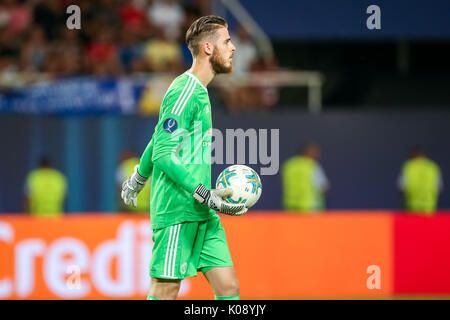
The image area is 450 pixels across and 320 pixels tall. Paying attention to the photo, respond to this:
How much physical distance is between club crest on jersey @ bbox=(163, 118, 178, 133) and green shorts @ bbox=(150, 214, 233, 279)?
1.88 ft

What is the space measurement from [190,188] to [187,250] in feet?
1.33

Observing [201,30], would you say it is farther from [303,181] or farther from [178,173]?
[303,181]

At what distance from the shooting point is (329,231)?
1006 centimetres

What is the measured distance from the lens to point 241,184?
5121 millimetres

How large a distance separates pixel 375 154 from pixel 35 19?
583 centimetres

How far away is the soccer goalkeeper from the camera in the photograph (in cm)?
498

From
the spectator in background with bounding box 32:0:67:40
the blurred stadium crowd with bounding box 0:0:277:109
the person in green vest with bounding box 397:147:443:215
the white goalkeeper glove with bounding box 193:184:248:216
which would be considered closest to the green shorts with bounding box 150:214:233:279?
the white goalkeeper glove with bounding box 193:184:248:216

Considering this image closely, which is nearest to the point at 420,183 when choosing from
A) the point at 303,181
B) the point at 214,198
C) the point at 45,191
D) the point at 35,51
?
the point at 303,181

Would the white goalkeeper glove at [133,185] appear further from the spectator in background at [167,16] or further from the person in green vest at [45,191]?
the spectator in background at [167,16]

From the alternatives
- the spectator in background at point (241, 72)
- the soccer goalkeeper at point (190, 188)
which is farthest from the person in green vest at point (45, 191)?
the soccer goalkeeper at point (190, 188)

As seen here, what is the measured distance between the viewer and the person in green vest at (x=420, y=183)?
14.0 m

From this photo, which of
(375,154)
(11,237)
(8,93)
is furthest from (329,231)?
(8,93)

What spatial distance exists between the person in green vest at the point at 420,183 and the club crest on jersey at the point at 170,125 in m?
9.51
